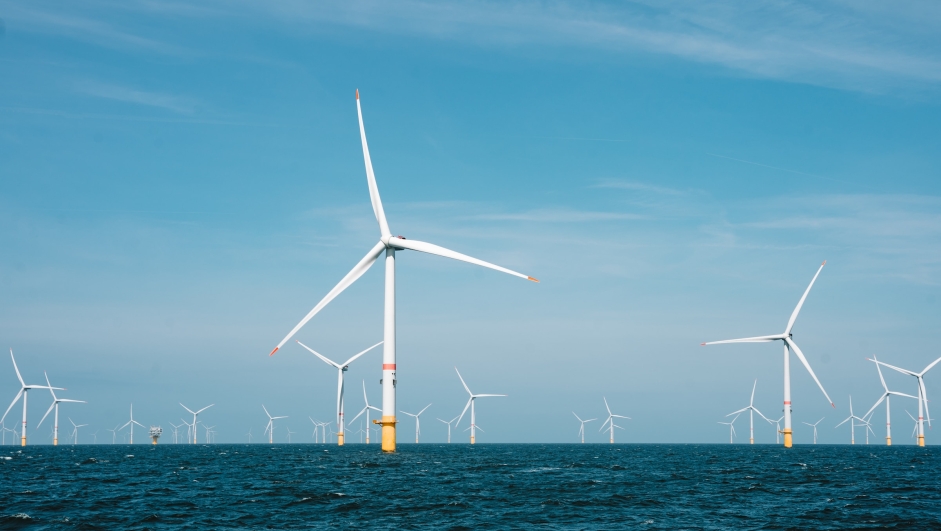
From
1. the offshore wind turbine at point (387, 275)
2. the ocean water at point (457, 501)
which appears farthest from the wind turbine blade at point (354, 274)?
the ocean water at point (457, 501)

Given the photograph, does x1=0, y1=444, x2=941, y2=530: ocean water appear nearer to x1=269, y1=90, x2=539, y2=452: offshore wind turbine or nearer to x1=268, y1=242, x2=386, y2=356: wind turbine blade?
x1=269, y1=90, x2=539, y2=452: offshore wind turbine

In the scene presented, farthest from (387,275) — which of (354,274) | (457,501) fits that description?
(457,501)

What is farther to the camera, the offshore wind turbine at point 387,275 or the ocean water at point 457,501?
the offshore wind turbine at point 387,275

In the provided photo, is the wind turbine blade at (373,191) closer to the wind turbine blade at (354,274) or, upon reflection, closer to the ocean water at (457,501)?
the wind turbine blade at (354,274)

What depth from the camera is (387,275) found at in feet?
263

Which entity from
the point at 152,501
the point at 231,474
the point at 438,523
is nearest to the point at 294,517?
the point at 438,523

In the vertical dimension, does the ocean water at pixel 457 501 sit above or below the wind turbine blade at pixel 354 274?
below

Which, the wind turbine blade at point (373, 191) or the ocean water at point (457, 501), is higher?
the wind turbine blade at point (373, 191)

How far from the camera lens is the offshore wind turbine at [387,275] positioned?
7506cm

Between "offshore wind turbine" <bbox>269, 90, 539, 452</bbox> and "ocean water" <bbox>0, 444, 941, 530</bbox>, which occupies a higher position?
"offshore wind turbine" <bbox>269, 90, 539, 452</bbox>

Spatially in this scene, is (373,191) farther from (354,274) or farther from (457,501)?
(457,501)

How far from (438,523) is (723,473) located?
47762mm

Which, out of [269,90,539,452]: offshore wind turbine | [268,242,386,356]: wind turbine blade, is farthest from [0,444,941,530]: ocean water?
[268,242,386,356]: wind turbine blade

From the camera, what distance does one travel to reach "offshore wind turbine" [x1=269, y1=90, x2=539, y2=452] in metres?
75.1
